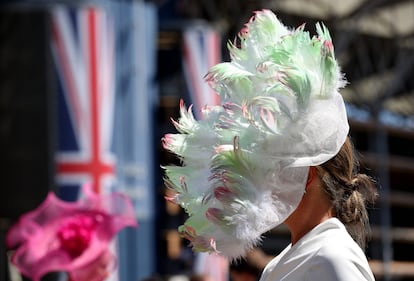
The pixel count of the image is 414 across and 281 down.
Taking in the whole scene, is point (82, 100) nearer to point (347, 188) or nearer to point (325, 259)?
point (347, 188)

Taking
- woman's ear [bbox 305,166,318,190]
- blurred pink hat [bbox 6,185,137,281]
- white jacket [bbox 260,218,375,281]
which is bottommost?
blurred pink hat [bbox 6,185,137,281]

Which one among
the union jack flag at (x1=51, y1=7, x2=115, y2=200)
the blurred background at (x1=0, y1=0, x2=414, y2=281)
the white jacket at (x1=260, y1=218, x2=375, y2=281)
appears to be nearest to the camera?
the white jacket at (x1=260, y1=218, x2=375, y2=281)

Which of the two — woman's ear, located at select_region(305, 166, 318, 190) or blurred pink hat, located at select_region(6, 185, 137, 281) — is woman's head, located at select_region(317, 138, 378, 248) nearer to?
woman's ear, located at select_region(305, 166, 318, 190)

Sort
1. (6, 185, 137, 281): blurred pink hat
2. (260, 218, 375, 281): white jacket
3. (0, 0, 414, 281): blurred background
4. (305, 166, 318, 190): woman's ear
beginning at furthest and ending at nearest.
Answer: (0, 0, 414, 281): blurred background < (6, 185, 137, 281): blurred pink hat < (305, 166, 318, 190): woman's ear < (260, 218, 375, 281): white jacket

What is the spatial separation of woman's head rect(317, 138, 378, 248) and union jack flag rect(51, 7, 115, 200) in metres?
7.76

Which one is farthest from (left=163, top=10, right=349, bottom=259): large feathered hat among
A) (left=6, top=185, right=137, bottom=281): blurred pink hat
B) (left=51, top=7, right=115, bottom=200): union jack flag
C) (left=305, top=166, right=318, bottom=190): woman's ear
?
(left=51, top=7, right=115, bottom=200): union jack flag

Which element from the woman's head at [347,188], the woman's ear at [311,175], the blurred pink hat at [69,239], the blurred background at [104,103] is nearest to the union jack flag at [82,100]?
the blurred background at [104,103]

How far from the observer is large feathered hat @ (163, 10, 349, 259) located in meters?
1.83

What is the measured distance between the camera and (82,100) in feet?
32.8

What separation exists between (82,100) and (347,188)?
823 centimetres

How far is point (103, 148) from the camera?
10.0m

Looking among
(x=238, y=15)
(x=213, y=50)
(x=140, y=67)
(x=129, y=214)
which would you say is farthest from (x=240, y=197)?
(x=238, y=15)

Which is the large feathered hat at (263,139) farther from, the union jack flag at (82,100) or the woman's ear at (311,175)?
the union jack flag at (82,100)

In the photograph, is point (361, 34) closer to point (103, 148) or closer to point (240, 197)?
point (103, 148)
